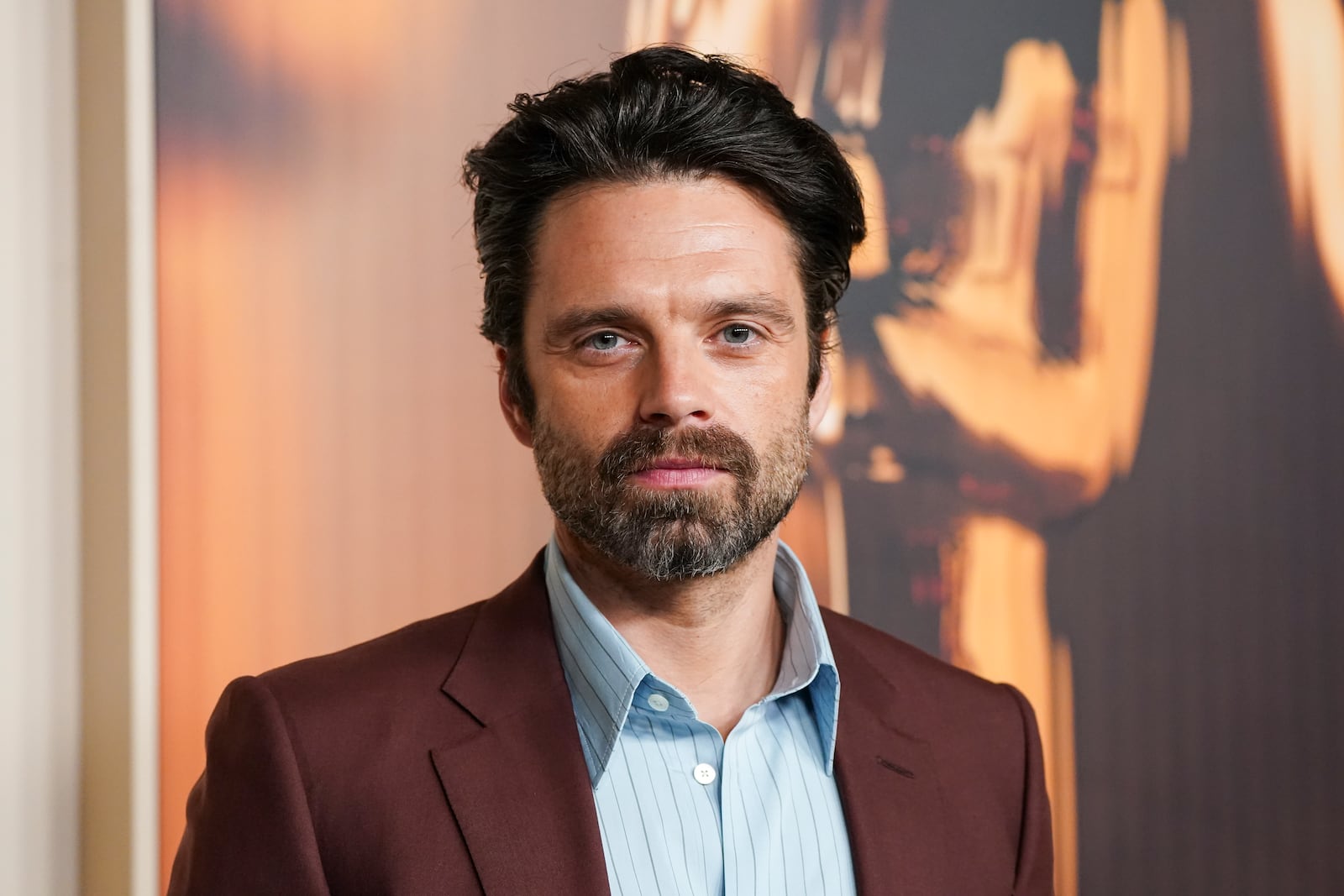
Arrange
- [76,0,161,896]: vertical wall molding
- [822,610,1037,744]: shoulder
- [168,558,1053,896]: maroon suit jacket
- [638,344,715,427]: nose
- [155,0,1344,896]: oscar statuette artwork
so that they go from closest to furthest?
[168,558,1053,896]: maroon suit jacket
[638,344,715,427]: nose
[822,610,1037,744]: shoulder
[76,0,161,896]: vertical wall molding
[155,0,1344,896]: oscar statuette artwork

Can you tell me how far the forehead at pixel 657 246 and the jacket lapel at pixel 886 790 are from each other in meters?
0.53

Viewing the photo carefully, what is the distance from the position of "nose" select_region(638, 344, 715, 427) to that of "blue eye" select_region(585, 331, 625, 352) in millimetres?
43

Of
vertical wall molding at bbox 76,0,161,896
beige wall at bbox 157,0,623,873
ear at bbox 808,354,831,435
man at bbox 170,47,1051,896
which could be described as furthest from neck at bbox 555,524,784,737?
vertical wall molding at bbox 76,0,161,896

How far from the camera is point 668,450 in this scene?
4.91 feet

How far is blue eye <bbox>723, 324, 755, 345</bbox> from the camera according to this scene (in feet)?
5.19

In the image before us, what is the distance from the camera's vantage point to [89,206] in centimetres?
192

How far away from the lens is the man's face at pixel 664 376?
151cm

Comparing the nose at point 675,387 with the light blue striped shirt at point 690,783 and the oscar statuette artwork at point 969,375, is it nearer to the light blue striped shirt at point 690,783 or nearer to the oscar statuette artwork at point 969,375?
the light blue striped shirt at point 690,783

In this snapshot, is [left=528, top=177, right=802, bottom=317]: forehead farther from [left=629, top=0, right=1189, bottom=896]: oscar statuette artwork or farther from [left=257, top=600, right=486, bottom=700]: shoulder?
[left=629, top=0, right=1189, bottom=896]: oscar statuette artwork

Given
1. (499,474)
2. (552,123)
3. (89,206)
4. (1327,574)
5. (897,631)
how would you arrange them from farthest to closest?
1. (1327,574)
2. (897,631)
3. (499,474)
4. (89,206)
5. (552,123)

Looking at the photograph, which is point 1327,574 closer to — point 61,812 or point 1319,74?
point 1319,74

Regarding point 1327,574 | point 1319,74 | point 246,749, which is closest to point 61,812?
point 246,749

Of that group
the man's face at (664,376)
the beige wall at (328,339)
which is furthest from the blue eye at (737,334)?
the beige wall at (328,339)

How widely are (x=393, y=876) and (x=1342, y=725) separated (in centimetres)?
196
